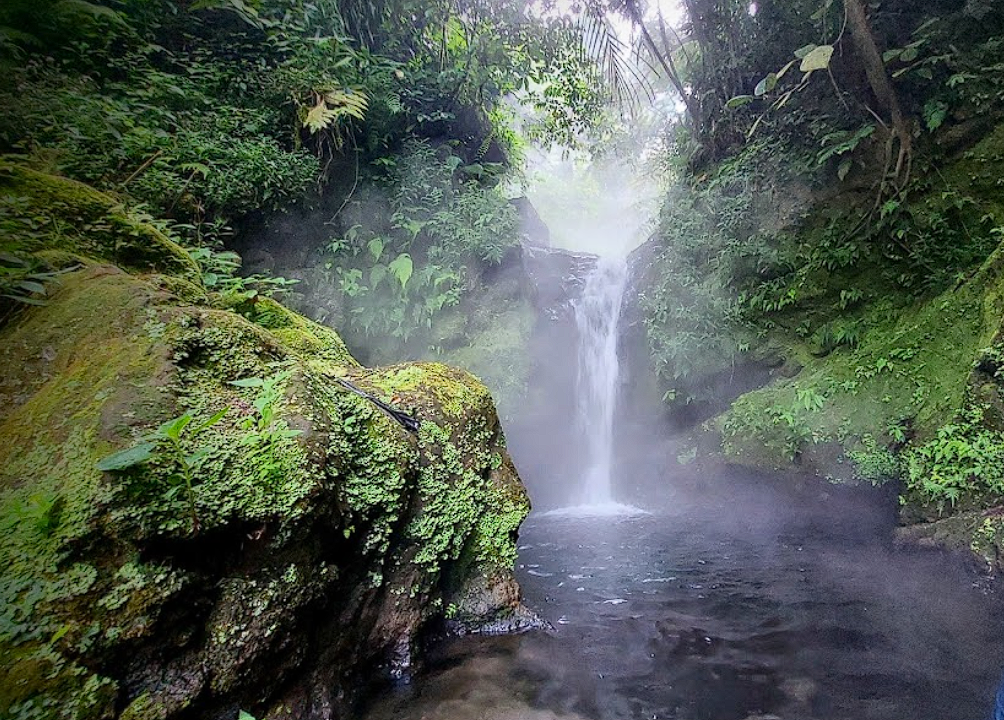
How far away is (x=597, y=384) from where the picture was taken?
10242 millimetres

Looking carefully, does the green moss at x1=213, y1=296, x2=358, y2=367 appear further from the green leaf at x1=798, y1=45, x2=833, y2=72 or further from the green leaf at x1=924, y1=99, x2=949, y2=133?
the green leaf at x1=924, y1=99, x2=949, y2=133

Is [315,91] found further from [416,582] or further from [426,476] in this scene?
[416,582]

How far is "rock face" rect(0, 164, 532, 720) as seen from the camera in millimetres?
1695

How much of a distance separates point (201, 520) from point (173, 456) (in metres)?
0.27

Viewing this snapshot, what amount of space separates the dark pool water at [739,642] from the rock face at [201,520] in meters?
0.46

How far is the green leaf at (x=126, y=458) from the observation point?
1.78 m

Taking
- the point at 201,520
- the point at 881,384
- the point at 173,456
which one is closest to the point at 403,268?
the point at 173,456

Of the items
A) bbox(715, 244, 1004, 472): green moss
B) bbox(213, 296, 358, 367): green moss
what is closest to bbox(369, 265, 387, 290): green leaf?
bbox(213, 296, 358, 367): green moss

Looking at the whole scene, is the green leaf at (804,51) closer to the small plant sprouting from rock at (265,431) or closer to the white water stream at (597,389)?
the white water stream at (597,389)

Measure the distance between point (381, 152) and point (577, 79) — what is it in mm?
4394

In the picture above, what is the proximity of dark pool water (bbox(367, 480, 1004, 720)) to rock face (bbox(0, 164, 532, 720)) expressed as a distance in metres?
0.46

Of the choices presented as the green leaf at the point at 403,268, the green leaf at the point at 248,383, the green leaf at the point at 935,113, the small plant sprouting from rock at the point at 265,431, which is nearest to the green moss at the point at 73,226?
the green leaf at the point at 248,383

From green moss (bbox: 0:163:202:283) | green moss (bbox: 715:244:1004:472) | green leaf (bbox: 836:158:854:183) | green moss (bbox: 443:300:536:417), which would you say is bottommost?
green moss (bbox: 715:244:1004:472)

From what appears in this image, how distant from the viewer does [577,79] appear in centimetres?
1025
